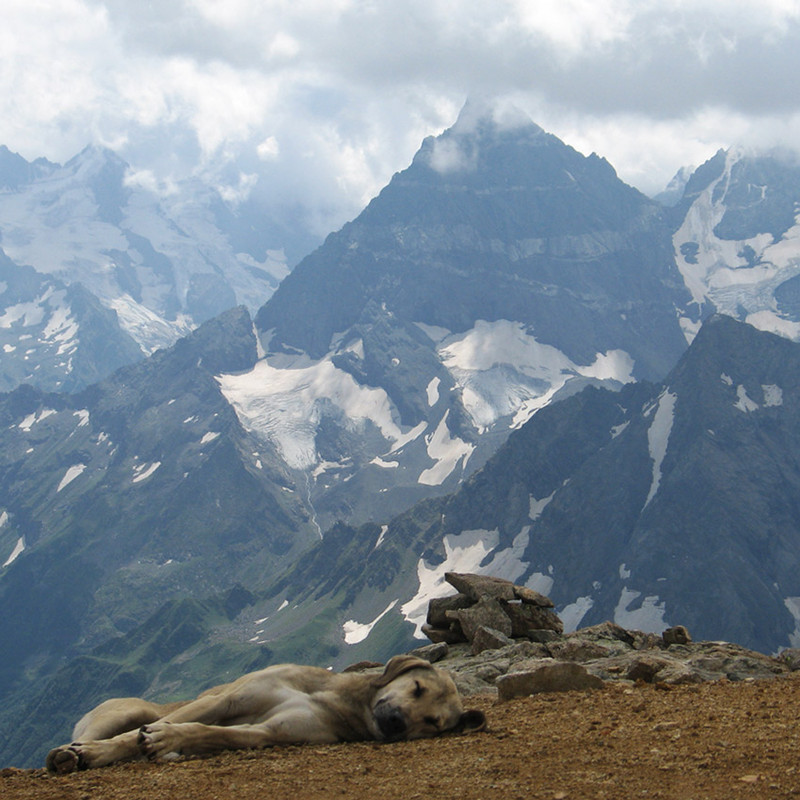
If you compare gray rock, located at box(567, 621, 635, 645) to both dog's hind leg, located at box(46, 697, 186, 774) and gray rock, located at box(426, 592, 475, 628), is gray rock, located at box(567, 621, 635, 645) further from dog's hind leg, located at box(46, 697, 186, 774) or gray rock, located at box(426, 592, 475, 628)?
dog's hind leg, located at box(46, 697, 186, 774)

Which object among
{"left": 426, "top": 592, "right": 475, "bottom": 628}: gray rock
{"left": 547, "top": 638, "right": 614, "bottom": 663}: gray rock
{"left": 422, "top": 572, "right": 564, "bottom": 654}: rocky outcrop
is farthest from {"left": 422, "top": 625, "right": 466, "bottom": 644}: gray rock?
{"left": 547, "top": 638, "right": 614, "bottom": 663}: gray rock

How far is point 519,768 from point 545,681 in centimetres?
666

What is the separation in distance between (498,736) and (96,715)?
19.7 ft

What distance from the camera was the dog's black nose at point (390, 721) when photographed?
573 inches

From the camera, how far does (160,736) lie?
564 inches

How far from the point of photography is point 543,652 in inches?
1035

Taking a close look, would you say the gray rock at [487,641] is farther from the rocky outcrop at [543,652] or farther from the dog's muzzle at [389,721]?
the dog's muzzle at [389,721]

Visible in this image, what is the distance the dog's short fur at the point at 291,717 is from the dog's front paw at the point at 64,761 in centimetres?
1

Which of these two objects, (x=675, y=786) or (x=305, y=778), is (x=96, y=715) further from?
(x=675, y=786)

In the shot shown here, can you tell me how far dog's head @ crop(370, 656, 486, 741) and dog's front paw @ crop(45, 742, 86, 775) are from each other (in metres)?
3.98

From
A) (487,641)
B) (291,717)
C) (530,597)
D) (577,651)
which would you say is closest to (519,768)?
(291,717)

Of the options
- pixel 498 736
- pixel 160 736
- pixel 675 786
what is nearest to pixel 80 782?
pixel 160 736

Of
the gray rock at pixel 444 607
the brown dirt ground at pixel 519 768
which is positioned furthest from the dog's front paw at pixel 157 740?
the gray rock at pixel 444 607

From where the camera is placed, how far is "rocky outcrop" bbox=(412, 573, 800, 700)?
20.3 meters
